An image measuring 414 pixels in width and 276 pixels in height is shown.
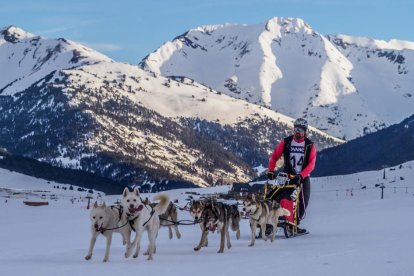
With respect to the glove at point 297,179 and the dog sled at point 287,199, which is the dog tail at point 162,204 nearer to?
the dog sled at point 287,199

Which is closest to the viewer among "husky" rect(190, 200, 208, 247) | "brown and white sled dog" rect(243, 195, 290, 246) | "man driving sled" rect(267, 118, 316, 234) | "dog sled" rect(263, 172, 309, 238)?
"husky" rect(190, 200, 208, 247)

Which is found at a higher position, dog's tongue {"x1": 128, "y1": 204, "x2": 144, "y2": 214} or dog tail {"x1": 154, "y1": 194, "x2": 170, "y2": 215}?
dog tail {"x1": 154, "y1": 194, "x2": 170, "y2": 215}

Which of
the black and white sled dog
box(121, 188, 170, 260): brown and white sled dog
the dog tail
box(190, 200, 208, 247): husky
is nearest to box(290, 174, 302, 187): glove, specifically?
the black and white sled dog

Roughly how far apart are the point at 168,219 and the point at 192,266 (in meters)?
5.74

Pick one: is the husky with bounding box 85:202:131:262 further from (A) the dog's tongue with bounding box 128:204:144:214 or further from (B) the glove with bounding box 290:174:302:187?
(B) the glove with bounding box 290:174:302:187

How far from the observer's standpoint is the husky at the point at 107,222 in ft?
41.0

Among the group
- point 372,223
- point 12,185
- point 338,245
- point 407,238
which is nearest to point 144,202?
point 338,245

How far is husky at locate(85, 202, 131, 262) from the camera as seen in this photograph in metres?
12.5

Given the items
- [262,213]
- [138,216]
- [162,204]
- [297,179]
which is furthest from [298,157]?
[138,216]

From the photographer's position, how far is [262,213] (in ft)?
50.9

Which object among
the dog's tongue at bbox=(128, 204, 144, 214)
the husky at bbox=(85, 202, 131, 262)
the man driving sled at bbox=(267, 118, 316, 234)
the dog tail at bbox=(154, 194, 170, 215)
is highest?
the man driving sled at bbox=(267, 118, 316, 234)

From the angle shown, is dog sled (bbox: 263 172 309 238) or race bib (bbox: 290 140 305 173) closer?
dog sled (bbox: 263 172 309 238)

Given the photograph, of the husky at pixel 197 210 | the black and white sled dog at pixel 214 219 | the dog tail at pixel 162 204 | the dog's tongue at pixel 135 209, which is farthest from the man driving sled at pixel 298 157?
the dog's tongue at pixel 135 209

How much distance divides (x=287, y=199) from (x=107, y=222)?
5.68 m
